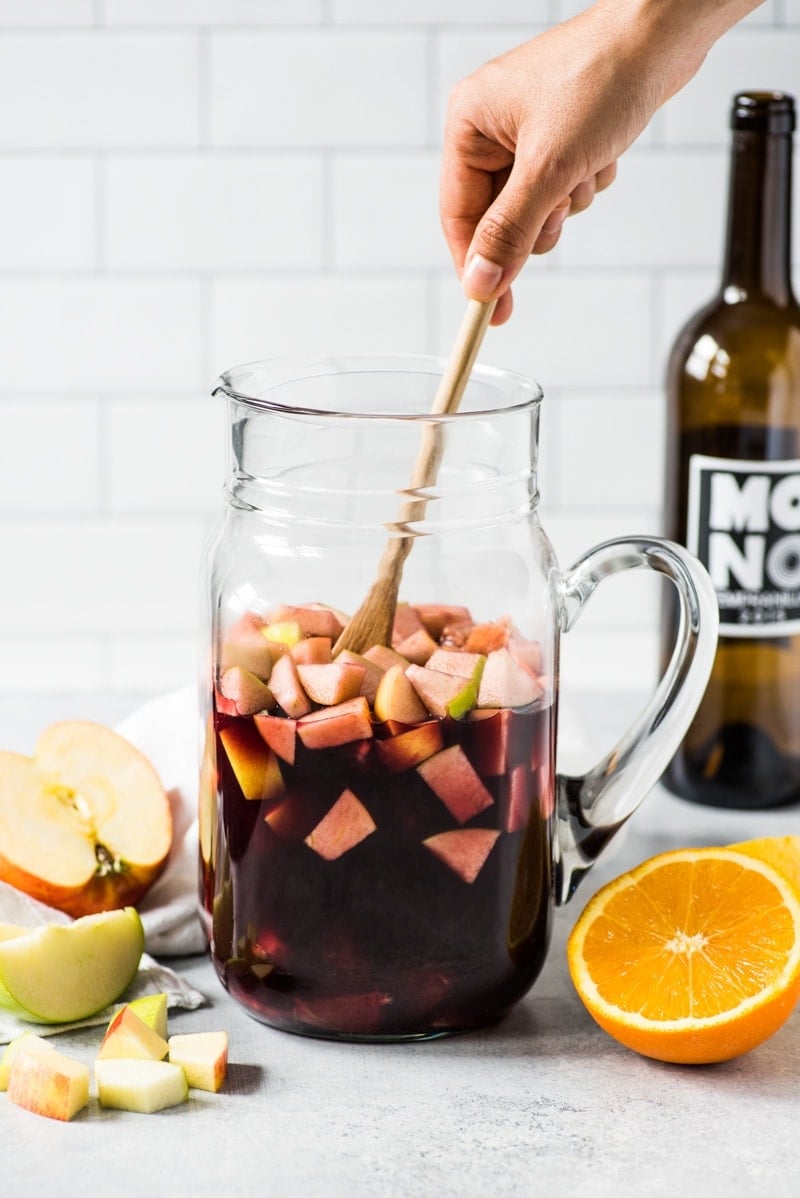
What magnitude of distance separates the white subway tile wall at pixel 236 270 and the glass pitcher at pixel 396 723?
0.89 m

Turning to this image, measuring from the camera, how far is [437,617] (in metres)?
0.75

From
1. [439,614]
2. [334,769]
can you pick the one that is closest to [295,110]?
[439,614]

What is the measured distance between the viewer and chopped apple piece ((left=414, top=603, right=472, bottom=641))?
2.45 feet

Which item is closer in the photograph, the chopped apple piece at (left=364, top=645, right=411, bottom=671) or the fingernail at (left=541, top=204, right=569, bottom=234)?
the chopped apple piece at (left=364, top=645, right=411, bottom=671)

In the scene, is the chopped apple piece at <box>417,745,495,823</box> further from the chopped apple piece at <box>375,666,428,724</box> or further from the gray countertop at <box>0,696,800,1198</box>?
the gray countertop at <box>0,696,800,1198</box>

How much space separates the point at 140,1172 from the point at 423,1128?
12 centimetres

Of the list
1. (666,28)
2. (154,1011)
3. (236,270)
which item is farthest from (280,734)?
(236,270)

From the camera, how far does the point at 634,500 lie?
1690 millimetres

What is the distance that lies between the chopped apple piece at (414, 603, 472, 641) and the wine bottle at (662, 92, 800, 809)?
299 mm

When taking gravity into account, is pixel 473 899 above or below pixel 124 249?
below

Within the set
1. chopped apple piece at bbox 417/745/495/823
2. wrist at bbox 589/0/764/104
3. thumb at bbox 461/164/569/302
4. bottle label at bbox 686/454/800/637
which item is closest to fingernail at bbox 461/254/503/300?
thumb at bbox 461/164/569/302

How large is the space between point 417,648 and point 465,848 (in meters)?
0.10

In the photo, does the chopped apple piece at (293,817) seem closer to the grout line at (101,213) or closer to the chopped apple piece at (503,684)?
the chopped apple piece at (503,684)

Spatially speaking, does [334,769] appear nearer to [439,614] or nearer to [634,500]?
[439,614]
